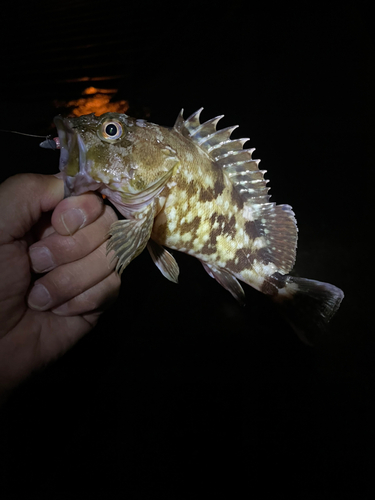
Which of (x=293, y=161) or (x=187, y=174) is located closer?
(x=187, y=174)

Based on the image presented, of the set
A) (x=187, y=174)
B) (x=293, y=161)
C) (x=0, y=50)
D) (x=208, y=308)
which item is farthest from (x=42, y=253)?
(x=0, y=50)

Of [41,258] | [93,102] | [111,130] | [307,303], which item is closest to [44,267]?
[41,258]

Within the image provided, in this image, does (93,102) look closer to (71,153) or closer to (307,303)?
(71,153)

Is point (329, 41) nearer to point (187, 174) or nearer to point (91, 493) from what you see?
point (187, 174)

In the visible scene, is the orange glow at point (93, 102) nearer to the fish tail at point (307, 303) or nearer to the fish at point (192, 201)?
the fish at point (192, 201)

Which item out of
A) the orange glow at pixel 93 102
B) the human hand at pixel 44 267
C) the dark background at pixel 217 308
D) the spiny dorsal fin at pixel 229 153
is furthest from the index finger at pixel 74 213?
the orange glow at pixel 93 102
